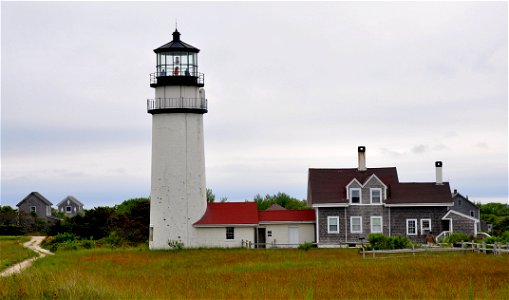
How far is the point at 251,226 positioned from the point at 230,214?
1.58m

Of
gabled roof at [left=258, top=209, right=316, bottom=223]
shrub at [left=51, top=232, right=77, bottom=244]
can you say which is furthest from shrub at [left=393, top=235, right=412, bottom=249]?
shrub at [left=51, top=232, right=77, bottom=244]

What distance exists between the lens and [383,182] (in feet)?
158

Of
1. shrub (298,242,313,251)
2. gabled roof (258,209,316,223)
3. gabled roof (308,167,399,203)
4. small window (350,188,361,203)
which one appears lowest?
shrub (298,242,313,251)

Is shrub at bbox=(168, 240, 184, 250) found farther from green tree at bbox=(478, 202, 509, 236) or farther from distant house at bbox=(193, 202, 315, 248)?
green tree at bbox=(478, 202, 509, 236)

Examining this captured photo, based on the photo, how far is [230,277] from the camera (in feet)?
88.7

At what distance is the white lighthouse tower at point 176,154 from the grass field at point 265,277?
16.2 feet

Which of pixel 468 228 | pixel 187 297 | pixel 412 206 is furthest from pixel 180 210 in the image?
pixel 187 297

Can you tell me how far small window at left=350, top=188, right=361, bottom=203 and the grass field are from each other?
275 inches

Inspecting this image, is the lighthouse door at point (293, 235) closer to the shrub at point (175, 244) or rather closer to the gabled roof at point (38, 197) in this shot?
the shrub at point (175, 244)

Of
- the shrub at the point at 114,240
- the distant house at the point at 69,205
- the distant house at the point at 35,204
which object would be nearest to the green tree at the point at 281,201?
the shrub at the point at 114,240

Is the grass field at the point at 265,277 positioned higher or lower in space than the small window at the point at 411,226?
lower

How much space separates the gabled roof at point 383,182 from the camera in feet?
154

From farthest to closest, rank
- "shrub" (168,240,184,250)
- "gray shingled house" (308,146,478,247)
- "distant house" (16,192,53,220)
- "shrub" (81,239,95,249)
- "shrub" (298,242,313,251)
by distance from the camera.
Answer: "distant house" (16,192,53,220) → "shrub" (81,239,95,249) → "gray shingled house" (308,146,478,247) → "shrub" (168,240,184,250) → "shrub" (298,242,313,251)

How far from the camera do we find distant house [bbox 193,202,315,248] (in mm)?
45594
